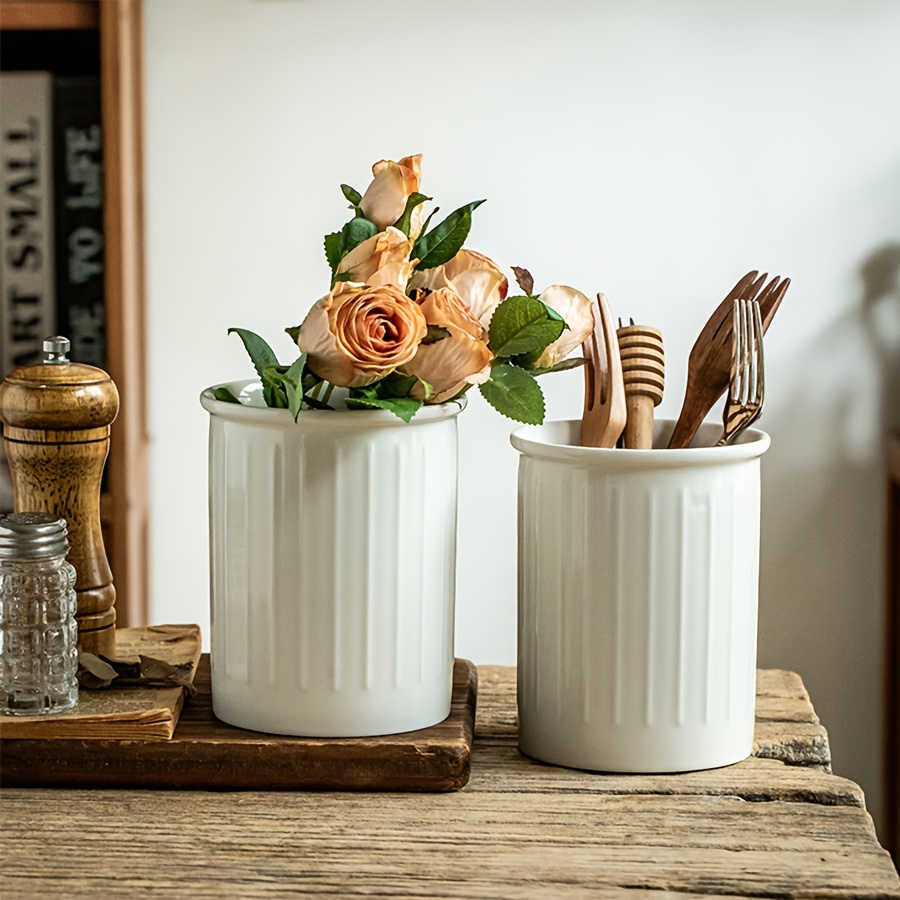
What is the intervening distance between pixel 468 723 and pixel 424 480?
0.16 m

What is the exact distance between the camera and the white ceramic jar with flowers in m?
0.70

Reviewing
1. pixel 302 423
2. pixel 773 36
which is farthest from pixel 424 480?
pixel 773 36

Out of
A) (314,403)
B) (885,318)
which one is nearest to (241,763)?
(314,403)

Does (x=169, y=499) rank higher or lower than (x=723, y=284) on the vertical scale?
lower

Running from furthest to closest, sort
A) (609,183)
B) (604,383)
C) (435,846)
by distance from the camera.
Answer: (609,183) → (604,383) → (435,846)

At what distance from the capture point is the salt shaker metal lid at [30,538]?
0.72 metres

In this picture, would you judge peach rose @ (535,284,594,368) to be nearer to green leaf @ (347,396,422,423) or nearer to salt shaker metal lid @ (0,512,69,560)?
green leaf @ (347,396,422,423)

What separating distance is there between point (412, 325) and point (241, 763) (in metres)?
0.27

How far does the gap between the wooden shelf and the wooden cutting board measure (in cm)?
93

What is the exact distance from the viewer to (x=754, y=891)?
1.94 feet

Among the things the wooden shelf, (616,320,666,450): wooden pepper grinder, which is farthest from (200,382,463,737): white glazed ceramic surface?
the wooden shelf

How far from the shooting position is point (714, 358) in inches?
30.1

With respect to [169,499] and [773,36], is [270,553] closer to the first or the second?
[169,499]

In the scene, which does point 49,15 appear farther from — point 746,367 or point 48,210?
point 746,367
